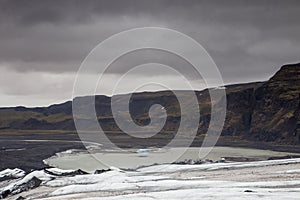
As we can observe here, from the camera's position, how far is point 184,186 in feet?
66.8

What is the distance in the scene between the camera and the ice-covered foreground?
55.5 ft

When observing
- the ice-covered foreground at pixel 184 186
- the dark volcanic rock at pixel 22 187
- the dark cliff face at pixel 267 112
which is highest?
the dark cliff face at pixel 267 112

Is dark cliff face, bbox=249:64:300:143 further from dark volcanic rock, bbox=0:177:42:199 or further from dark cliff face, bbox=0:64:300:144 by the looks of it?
dark volcanic rock, bbox=0:177:42:199

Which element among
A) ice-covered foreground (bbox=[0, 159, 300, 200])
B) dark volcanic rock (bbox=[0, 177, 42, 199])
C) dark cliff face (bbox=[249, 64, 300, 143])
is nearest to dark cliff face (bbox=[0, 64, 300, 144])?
dark cliff face (bbox=[249, 64, 300, 143])

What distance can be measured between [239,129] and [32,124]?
8505cm

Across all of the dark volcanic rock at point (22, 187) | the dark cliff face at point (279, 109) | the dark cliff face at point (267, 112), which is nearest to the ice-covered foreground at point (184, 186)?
the dark volcanic rock at point (22, 187)

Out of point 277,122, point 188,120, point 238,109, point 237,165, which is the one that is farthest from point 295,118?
point 237,165

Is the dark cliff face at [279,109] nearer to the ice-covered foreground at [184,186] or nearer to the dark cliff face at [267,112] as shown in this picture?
the dark cliff face at [267,112]

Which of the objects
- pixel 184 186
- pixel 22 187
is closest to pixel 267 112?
pixel 22 187

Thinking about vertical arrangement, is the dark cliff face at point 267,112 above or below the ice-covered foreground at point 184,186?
above

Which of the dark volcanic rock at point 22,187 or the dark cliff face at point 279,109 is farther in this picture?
the dark cliff face at point 279,109

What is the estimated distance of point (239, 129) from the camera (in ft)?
435

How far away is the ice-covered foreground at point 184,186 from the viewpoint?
16.9m

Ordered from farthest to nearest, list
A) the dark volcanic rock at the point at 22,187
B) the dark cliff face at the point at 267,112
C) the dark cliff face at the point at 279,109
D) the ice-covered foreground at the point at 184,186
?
1. the dark cliff face at the point at 267,112
2. the dark cliff face at the point at 279,109
3. the dark volcanic rock at the point at 22,187
4. the ice-covered foreground at the point at 184,186
